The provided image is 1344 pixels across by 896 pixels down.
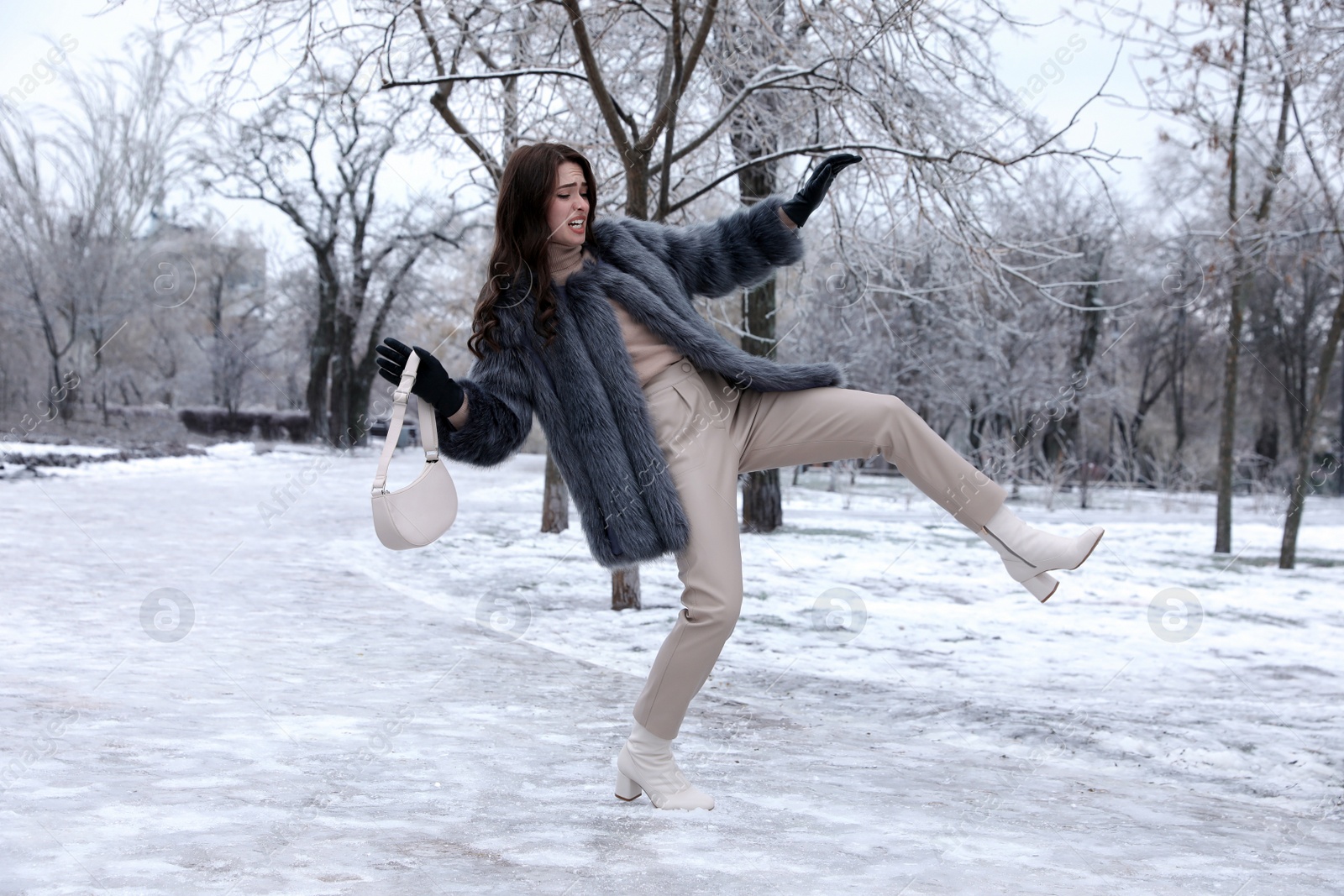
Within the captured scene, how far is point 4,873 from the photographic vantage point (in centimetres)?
228

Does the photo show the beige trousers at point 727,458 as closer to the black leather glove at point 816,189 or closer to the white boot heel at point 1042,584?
the white boot heel at point 1042,584

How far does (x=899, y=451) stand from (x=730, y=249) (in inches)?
34.2

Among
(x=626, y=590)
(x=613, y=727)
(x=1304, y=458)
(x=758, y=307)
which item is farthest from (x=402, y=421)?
(x=1304, y=458)

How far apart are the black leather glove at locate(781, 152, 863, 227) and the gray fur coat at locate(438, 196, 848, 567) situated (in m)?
0.44

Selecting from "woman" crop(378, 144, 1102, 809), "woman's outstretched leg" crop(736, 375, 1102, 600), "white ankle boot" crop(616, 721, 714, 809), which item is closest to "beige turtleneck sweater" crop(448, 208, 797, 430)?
"woman" crop(378, 144, 1102, 809)

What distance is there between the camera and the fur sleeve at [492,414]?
2.96 m

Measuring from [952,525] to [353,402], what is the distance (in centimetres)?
2083

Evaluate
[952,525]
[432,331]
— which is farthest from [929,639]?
[432,331]

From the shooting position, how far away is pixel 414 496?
2795mm

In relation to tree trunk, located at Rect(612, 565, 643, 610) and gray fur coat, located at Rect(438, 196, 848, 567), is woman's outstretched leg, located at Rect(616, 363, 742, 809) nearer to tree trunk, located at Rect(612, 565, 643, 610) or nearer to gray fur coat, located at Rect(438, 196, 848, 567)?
Result: gray fur coat, located at Rect(438, 196, 848, 567)

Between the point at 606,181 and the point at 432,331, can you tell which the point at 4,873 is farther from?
the point at 432,331

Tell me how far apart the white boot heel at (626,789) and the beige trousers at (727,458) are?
18 centimetres

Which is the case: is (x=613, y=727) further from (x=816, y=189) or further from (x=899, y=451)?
(x=816, y=189)

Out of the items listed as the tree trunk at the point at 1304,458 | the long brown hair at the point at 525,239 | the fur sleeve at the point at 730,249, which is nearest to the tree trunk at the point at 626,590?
the fur sleeve at the point at 730,249
